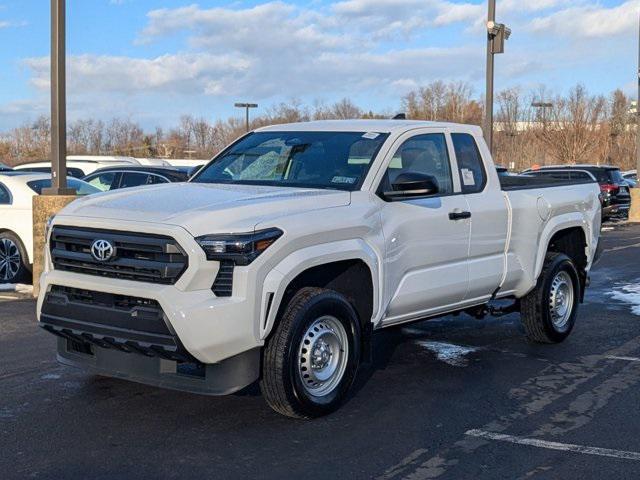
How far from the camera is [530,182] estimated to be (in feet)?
27.4

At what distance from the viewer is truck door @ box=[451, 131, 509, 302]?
7.05 m

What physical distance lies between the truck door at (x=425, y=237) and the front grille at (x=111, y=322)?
1.74 metres

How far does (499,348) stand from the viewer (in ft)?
26.3

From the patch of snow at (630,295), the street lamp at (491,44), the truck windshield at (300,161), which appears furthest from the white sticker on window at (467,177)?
the street lamp at (491,44)

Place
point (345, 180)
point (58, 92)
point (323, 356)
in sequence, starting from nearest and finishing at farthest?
point (323, 356) → point (345, 180) → point (58, 92)

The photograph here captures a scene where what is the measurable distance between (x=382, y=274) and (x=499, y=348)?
2387mm

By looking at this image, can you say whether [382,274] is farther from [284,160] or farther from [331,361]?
[284,160]

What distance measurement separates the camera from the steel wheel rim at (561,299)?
8.23m

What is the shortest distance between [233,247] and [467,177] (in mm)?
2755

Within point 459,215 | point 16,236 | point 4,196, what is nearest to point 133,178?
point 4,196

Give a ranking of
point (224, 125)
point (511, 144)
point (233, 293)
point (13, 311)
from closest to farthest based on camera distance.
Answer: point (233, 293) → point (13, 311) → point (511, 144) → point (224, 125)

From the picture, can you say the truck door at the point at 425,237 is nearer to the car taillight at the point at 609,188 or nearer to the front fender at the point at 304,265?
the front fender at the point at 304,265

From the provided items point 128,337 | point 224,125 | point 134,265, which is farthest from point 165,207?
point 224,125

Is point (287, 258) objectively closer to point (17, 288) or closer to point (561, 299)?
point (561, 299)
